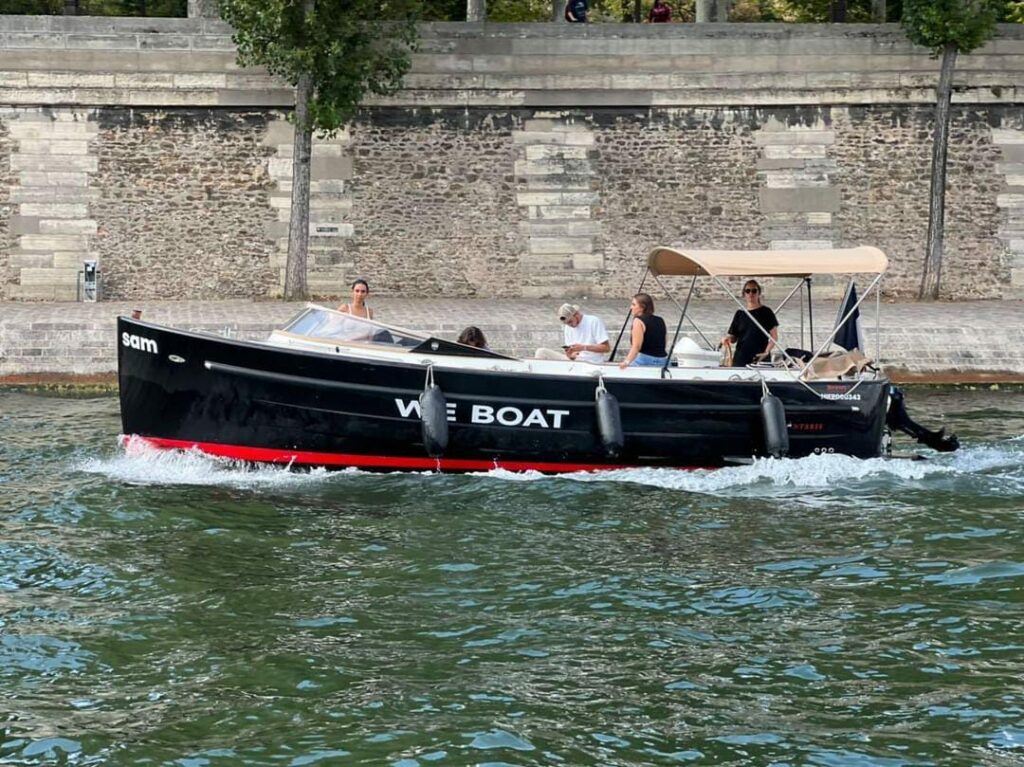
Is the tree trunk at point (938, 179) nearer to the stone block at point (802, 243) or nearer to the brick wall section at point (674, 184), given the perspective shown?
the stone block at point (802, 243)

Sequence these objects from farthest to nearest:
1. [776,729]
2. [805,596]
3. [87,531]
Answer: [87,531] → [805,596] → [776,729]

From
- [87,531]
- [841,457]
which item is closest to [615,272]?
[841,457]

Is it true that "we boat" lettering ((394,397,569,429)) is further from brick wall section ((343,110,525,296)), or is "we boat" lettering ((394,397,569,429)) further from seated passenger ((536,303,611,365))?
brick wall section ((343,110,525,296))

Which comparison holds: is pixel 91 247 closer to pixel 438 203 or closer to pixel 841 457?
pixel 438 203

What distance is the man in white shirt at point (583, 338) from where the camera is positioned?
48.4 ft

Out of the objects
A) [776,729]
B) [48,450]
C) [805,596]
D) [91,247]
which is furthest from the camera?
[91,247]

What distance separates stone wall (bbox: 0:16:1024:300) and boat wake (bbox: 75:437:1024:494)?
9.89m

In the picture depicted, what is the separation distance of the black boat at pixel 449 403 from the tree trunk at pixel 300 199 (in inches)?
361

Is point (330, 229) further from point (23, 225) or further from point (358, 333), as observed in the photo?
point (358, 333)

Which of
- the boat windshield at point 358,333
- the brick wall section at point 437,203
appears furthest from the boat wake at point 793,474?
the brick wall section at point 437,203

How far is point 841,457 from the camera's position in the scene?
14.6 metres

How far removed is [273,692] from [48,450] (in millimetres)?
7136

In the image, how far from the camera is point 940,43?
80.2 feet

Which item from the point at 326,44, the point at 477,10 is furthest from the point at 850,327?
the point at 477,10
